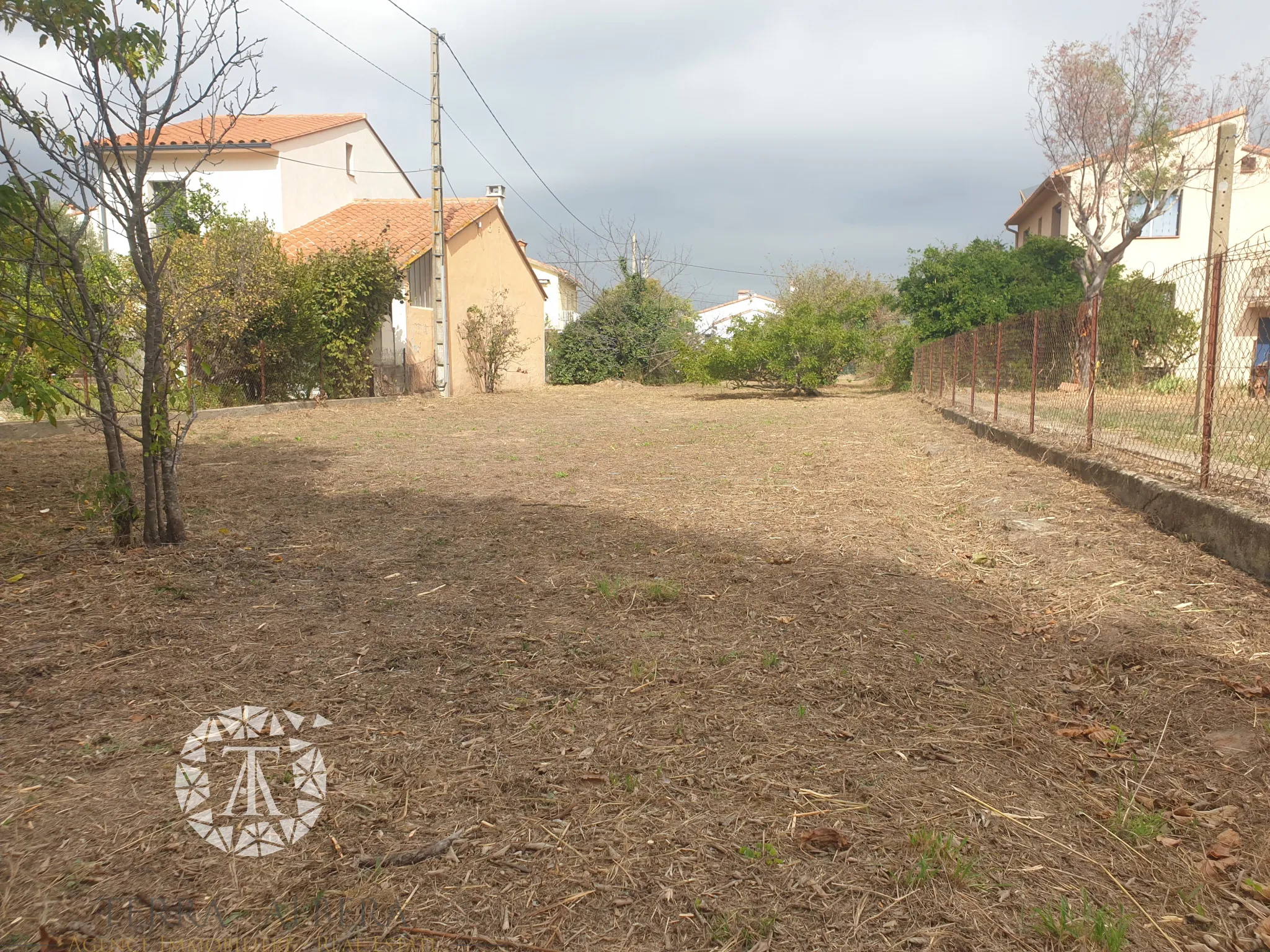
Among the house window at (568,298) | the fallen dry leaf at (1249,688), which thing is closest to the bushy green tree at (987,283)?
the fallen dry leaf at (1249,688)

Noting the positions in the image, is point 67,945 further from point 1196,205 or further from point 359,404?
point 1196,205

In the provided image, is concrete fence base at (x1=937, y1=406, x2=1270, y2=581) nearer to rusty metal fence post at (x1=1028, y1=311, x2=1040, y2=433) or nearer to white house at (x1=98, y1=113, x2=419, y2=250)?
rusty metal fence post at (x1=1028, y1=311, x2=1040, y2=433)

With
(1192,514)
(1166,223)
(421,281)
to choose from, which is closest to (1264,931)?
(1192,514)

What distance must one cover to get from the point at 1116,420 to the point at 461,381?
1984 cm

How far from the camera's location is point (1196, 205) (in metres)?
26.5

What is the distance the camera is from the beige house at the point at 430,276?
22.4 m

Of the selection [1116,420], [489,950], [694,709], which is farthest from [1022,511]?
[489,950]

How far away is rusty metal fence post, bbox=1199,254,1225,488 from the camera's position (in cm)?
542

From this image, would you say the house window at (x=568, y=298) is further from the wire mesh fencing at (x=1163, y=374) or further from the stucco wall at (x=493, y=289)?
the wire mesh fencing at (x=1163, y=374)

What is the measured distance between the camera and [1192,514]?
17.7ft

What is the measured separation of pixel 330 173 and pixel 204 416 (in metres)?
16.2

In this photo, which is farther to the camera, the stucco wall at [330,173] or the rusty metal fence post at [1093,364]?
the stucco wall at [330,173]

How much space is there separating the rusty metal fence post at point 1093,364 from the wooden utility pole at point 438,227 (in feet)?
52.4

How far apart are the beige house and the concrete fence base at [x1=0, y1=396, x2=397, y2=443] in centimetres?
251
